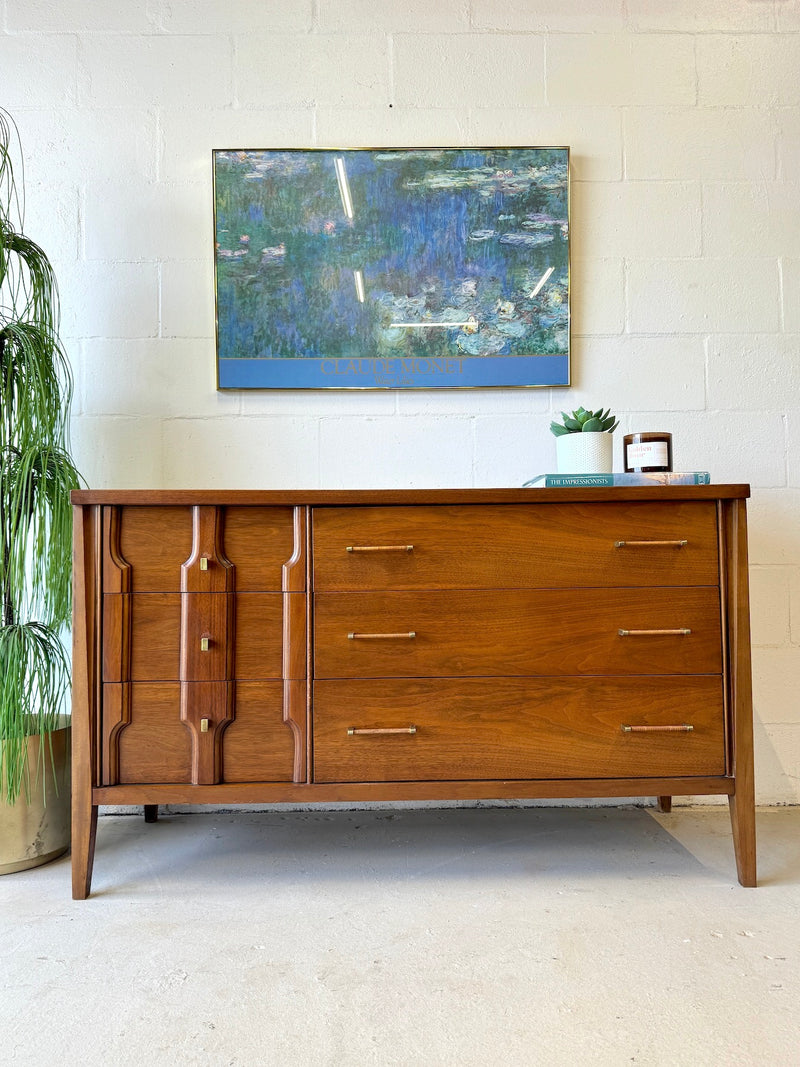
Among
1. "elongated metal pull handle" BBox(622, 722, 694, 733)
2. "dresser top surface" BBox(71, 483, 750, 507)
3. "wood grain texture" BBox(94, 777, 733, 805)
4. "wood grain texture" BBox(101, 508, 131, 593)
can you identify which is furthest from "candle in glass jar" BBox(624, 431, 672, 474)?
"wood grain texture" BBox(101, 508, 131, 593)

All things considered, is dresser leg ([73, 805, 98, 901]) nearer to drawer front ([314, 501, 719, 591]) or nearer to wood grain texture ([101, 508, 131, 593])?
wood grain texture ([101, 508, 131, 593])

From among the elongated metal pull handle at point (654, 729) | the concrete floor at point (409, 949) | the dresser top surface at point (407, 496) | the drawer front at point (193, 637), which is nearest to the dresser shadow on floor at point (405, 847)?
the concrete floor at point (409, 949)

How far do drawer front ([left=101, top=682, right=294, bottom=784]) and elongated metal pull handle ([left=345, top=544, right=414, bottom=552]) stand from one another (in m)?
0.34

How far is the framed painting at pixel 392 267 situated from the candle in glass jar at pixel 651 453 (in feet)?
1.47

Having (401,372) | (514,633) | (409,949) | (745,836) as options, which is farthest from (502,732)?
(401,372)

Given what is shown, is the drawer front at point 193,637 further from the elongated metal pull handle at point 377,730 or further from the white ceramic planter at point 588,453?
the white ceramic planter at point 588,453

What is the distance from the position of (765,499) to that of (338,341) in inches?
53.3

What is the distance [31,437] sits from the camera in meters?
1.70

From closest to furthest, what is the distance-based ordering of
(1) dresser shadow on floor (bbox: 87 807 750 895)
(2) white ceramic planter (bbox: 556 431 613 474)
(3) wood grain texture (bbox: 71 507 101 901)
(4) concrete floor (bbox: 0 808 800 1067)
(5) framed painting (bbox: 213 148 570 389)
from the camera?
1. (4) concrete floor (bbox: 0 808 800 1067)
2. (3) wood grain texture (bbox: 71 507 101 901)
3. (1) dresser shadow on floor (bbox: 87 807 750 895)
4. (2) white ceramic planter (bbox: 556 431 613 474)
5. (5) framed painting (bbox: 213 148 570 389)

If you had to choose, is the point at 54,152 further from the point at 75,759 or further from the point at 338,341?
the point at 75,759

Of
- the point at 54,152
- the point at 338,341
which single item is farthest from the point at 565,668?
the point at 54,152

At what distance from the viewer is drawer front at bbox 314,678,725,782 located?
154cm

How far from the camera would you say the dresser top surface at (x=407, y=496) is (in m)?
1.52

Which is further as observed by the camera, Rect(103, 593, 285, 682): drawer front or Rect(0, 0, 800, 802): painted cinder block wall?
Rect(0, 0, 800, 802): painted cinder block wall
